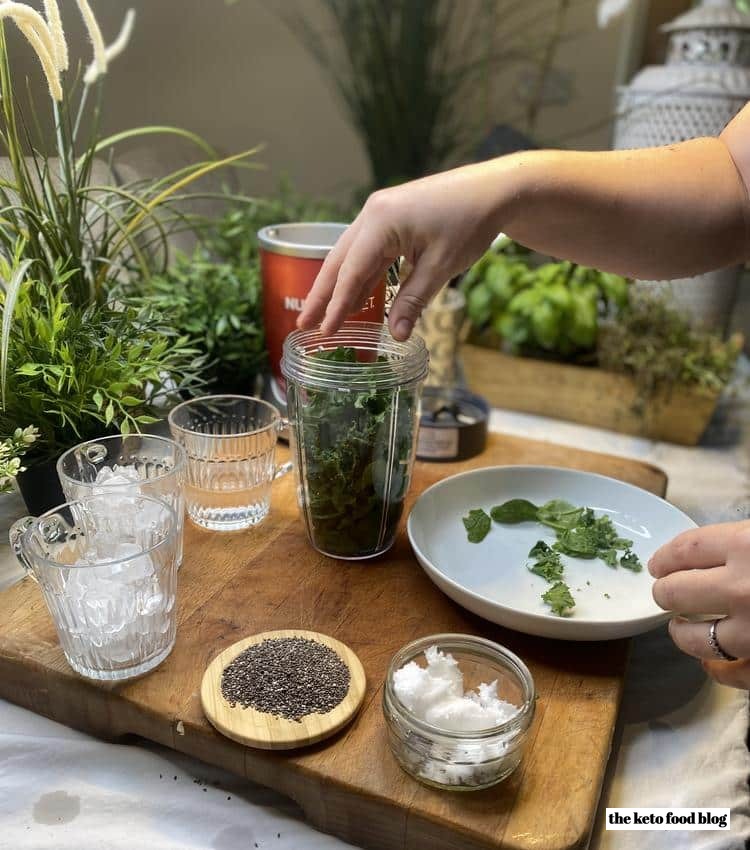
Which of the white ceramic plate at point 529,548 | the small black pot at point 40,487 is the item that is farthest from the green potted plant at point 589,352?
the small black pot at point 40,487

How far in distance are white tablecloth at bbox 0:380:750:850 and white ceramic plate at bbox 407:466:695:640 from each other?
8 cm

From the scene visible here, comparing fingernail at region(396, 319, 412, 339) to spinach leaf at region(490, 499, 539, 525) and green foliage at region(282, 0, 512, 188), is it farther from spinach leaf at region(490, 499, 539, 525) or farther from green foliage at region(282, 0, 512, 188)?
green foliage at region(282, 0, 512, 188)

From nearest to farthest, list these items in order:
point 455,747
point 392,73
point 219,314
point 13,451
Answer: point 455,747 < point 13,451 < point 219,314 < point 392,73

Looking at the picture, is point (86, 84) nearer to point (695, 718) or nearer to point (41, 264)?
point (41, 264)

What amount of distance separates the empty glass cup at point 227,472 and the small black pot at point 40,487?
0.13 meters

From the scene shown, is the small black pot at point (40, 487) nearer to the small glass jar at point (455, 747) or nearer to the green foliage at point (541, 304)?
the small glass jar at point (455, 747)

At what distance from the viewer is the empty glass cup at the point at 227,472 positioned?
0.78m

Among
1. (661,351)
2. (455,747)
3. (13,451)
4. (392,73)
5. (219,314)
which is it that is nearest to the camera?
(455,747)

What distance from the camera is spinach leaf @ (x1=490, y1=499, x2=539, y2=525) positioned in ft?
2.64

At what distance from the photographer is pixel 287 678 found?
58cm

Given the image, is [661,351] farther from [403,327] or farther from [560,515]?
[403,327]

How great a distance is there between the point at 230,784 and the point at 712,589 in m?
Result: 0.39

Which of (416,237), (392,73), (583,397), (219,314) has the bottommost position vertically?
(583,397)

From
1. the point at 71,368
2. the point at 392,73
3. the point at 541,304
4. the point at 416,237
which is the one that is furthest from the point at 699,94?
the point at 71,368
